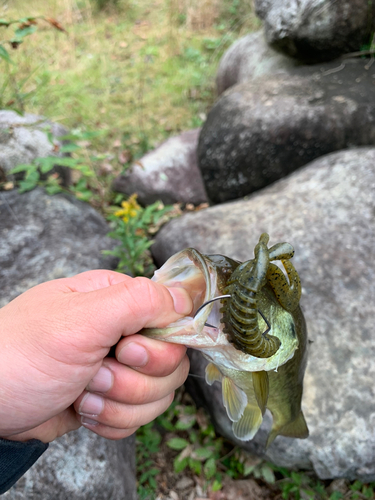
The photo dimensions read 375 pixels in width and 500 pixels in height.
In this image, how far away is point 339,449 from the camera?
2.22 metres

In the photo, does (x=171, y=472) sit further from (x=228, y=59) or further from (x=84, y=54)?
(x=84, y=54)

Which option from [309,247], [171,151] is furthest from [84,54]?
[309,247]

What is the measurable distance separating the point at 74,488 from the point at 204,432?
3.46 ft

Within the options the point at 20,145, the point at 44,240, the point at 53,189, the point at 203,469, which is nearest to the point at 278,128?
the point at 53,189

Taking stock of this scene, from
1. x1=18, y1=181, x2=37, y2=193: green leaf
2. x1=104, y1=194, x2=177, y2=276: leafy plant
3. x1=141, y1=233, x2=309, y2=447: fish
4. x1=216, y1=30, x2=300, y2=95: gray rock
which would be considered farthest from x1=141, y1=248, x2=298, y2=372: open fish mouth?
x1=216, y1=30, x2=300, y2=95: gray rock

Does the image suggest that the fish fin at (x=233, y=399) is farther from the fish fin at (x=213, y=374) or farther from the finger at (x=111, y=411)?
the finger at (x=111, y=411)

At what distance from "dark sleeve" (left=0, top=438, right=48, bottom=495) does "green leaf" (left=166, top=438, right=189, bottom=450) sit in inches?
53.1

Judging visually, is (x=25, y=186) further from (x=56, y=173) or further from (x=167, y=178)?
(x=167, y=178)

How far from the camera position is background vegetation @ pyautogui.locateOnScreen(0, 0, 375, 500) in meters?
2.64

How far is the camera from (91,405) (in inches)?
61.2

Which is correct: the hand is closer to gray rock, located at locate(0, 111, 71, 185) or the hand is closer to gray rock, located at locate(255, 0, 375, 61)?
gray rock, located at locate(0, 111, 71, 185)

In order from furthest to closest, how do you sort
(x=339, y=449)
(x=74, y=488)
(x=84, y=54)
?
(x=84, y=54) < (x=339, y=449) < (x=74, y=488)

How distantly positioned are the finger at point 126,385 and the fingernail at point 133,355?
0.10 metres

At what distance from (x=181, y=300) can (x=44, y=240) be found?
2011 millimetres
